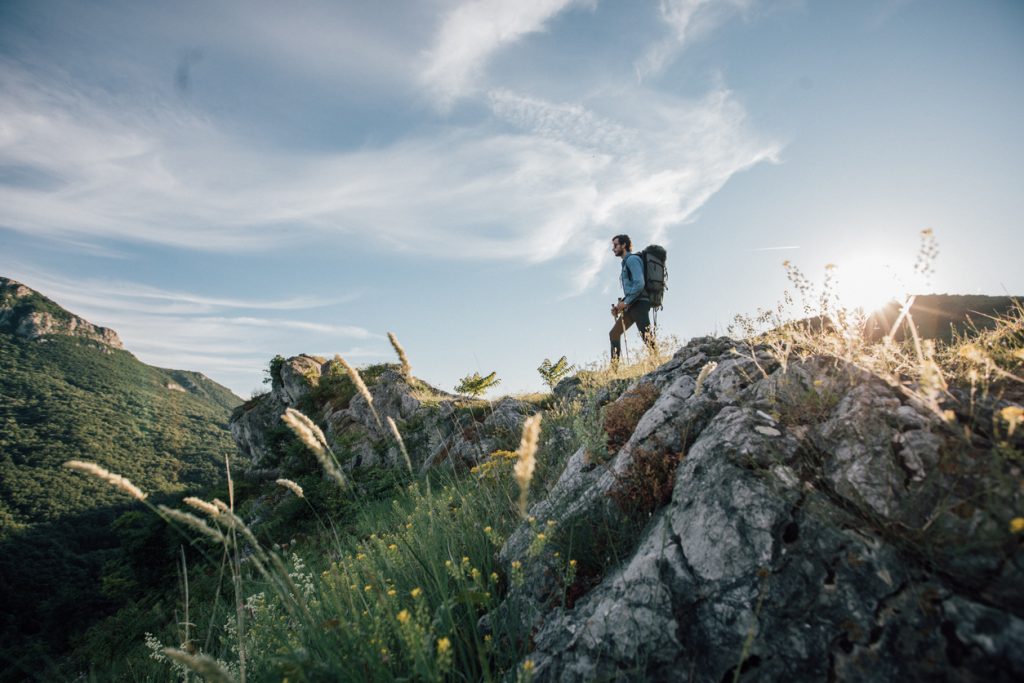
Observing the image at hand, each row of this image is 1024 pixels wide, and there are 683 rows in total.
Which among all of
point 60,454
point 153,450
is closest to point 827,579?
point 153,450

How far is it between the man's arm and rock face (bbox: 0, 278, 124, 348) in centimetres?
16920

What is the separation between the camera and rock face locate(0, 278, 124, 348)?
→ 378 ft

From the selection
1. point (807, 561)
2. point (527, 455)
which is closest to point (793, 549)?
point (807, 561)

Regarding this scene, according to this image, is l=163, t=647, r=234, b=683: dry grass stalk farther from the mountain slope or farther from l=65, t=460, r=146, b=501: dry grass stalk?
the mountain slope

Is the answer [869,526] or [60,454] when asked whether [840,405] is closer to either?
[869,526]

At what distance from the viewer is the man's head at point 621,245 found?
32.8ft

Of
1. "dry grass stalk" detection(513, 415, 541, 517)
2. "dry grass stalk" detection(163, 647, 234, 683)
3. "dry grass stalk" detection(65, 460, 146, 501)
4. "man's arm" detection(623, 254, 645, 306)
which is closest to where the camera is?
"dry grass stalk" detection(163, 647, 234, 683)

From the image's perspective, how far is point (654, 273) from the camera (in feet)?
31.6

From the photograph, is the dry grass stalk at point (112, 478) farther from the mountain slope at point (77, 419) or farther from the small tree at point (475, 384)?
the mountain slope at point (77, 419)

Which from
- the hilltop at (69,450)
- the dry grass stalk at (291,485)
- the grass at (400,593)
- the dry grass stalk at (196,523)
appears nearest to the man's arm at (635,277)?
the grass at (400,593)

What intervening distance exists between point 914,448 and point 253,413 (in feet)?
111

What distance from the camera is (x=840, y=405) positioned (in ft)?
8.64

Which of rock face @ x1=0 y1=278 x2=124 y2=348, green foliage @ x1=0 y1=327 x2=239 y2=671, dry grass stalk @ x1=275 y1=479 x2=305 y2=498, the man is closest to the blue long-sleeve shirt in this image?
the man

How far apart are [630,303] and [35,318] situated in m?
176
